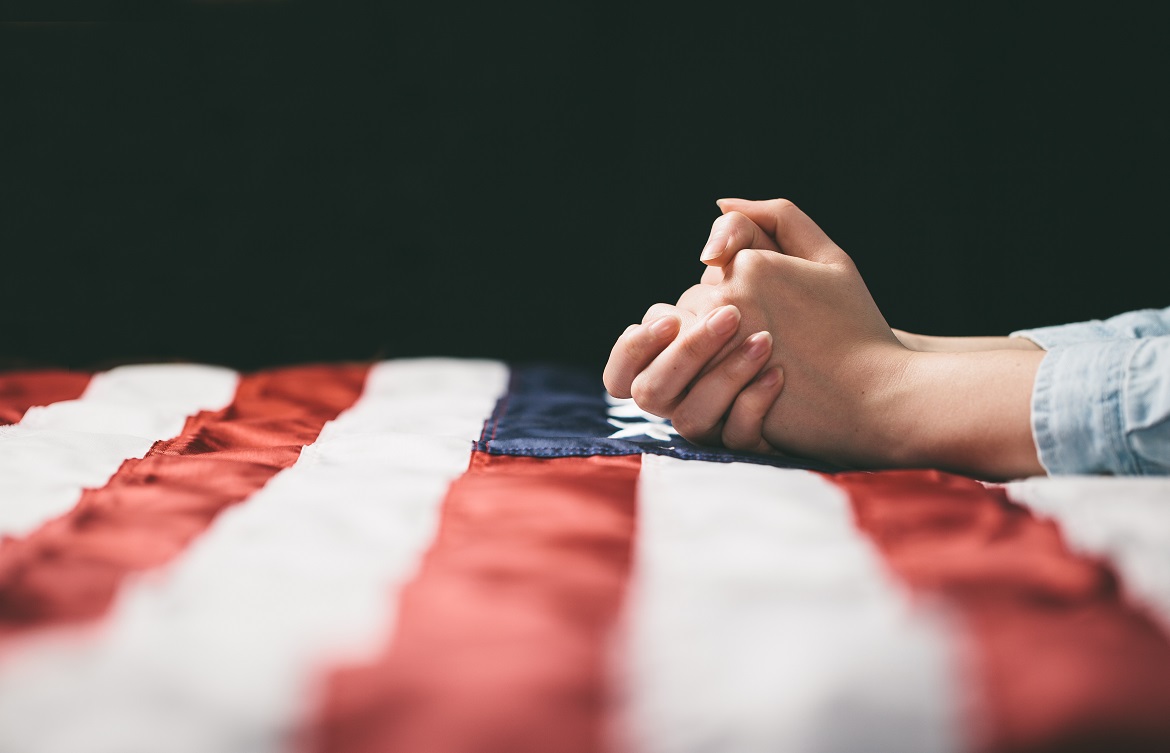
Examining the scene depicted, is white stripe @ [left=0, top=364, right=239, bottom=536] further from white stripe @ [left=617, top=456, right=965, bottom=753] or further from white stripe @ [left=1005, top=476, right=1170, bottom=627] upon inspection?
white stripe @ [left=1005, top=476, right=1170, bottom=627]

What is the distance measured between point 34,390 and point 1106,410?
1013mm

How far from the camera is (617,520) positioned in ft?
1.78

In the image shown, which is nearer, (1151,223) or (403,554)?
(403,554)

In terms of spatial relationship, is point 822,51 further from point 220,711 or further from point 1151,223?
point 220,711

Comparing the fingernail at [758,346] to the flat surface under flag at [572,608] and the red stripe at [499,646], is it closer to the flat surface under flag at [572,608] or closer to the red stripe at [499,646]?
the flat surface under flag at [572,608]

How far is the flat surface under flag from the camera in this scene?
370 millimetres

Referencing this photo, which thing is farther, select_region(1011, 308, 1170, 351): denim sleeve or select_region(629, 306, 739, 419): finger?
select_region(1011, 308, 1170, 351): denim sleeve

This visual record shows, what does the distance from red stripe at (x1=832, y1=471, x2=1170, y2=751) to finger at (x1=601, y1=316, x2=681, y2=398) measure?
0.24 metres

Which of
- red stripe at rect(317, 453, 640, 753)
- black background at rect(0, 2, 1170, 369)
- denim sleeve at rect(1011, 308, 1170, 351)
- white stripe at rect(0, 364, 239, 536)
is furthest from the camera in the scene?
black background at rect(0, 2, 1170, 369)

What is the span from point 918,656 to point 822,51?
4.02 ft

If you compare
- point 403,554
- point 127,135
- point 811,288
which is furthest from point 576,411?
point 127,135

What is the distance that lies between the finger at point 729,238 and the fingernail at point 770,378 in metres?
0.11

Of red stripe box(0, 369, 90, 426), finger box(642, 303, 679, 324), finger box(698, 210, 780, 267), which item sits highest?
finger box(698, 210, 780, 267)

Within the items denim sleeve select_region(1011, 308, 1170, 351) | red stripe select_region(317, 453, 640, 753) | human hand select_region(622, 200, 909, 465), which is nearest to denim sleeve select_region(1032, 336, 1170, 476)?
human hand select_region(622, 200, 909, 465)
